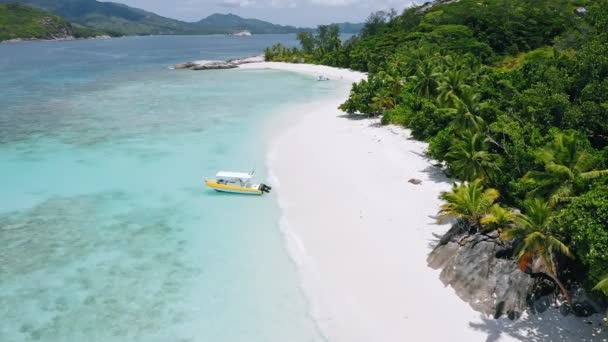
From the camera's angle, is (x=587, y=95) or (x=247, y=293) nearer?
(x=247, y=293)

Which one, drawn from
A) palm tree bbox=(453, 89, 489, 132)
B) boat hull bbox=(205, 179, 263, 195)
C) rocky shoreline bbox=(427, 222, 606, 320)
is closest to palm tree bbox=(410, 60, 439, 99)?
palm tree bbox=(453, 89, 489, 132)

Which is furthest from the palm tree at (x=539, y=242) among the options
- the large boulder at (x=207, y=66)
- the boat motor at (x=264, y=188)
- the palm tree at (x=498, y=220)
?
→ the large boulder at (x=207, y=66)

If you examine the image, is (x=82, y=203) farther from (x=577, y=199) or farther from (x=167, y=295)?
(x=577, y=199)

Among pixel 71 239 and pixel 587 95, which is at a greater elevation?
pixel 587 95

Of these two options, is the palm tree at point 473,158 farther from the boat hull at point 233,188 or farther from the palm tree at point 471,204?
the boat hull at point 233,188

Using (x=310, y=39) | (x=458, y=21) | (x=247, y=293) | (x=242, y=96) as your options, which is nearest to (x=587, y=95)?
(x=247, y=293)

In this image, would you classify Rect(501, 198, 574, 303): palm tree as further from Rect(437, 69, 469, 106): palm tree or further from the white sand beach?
Rect(437, 69, 469, 106): palm tree
